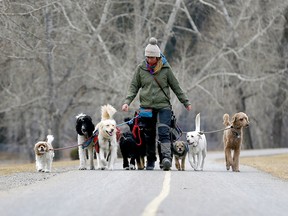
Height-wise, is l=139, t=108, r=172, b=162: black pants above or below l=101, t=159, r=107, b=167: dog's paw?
above

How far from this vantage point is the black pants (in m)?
20.5

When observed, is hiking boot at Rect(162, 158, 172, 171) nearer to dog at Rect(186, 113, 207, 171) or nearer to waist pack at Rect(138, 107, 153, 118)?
waist pack at Rect(138, 107, 153, 118)

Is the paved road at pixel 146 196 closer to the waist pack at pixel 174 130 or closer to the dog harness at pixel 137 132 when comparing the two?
the dog harness at pixel 137 132

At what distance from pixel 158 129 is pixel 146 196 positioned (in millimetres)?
6885

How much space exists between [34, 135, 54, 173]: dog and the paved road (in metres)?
3.91

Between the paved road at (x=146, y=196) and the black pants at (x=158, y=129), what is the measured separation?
1.88m

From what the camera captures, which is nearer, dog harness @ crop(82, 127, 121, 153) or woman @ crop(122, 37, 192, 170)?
woman @ crop(122, 37, 192, 170)

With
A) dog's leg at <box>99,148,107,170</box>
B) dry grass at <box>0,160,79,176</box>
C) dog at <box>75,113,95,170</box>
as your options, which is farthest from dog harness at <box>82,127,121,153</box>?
dry grass at <box>0,160,79,176</box>

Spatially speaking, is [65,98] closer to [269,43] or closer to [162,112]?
[269,43]

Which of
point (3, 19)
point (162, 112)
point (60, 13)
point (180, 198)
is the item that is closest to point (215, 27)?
point (60, 13)

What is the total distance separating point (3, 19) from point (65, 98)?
18529 mm

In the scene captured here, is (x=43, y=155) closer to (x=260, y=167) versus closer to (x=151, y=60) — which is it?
(x=151, y=60)

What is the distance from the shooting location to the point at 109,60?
42.5 metres

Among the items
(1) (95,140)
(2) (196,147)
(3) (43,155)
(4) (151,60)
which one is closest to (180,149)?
(2) (196,147)
